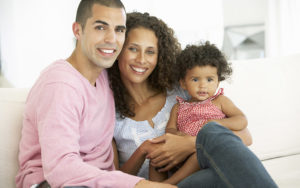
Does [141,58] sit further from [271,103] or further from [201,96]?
[271,103]

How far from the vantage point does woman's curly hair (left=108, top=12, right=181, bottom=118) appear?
168 centimetres

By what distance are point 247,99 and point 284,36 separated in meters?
2.54

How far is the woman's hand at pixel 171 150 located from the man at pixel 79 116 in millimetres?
224

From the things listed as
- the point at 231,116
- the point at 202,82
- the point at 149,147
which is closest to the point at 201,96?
the point at 202,82

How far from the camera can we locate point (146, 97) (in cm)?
179

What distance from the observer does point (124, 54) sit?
5.36 ft

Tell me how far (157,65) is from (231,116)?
1.53 ft

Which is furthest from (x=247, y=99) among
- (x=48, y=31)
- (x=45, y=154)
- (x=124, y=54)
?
(x=48, y=31)

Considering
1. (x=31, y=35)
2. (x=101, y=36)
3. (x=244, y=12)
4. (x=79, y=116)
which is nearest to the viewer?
(x=79, y=116)

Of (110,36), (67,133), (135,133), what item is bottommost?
(135,133)

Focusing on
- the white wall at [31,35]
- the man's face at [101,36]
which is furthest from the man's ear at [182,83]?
the white wall at [31,35]

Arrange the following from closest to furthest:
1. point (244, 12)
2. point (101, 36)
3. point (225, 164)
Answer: point (225, 164) < point (101, 36) < point (244, 12)

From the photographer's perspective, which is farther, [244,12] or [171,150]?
[244,12]

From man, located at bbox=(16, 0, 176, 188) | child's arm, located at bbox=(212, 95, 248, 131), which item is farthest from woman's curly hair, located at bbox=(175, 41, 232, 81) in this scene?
man, located at bbox=(16, 0, 176, 188)
